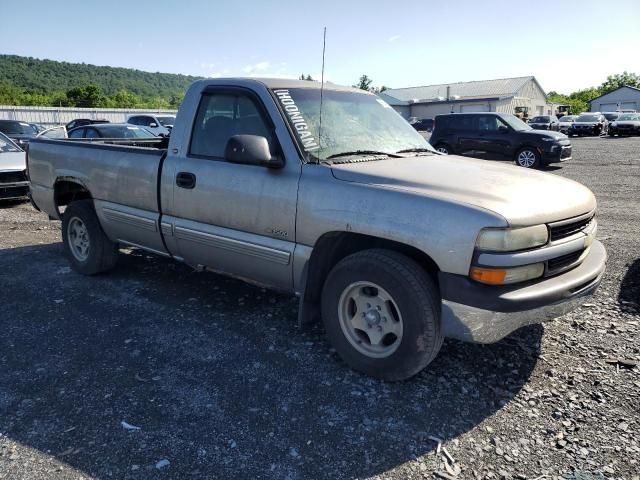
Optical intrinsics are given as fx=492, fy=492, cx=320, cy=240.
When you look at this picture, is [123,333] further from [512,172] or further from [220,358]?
[512,172]

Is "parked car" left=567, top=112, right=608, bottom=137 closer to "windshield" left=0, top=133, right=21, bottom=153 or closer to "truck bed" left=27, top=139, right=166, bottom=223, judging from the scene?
"windshield" left=0, top=133, right=21, bottom=153

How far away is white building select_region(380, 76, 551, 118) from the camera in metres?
51.0

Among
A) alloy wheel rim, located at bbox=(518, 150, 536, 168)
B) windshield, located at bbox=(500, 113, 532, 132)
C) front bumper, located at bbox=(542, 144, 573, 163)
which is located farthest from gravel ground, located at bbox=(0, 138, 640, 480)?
windshield, located at bbox=(500, 113, 532, 132)

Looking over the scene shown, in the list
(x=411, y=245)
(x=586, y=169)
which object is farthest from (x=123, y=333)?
(x=586, y=169)

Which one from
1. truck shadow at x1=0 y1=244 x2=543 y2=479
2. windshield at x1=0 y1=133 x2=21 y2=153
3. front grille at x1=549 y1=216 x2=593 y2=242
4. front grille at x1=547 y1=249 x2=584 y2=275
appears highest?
front grille at x1=549 y1=216 x2=593 y2=242

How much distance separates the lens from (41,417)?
111 inches

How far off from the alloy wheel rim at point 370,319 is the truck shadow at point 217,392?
229 mm

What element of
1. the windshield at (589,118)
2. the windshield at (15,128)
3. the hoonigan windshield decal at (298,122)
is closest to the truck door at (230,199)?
the hoonigan windshield decal at (298,122)

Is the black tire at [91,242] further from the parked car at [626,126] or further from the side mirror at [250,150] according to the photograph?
the parked car at [626,126]

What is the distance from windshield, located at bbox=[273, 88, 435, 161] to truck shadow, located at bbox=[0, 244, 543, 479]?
148 cm

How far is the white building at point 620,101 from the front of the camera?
57.7m

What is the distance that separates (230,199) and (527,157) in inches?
549

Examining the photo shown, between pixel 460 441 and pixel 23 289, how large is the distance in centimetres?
433

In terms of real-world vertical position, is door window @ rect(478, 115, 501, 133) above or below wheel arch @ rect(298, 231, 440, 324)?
above
